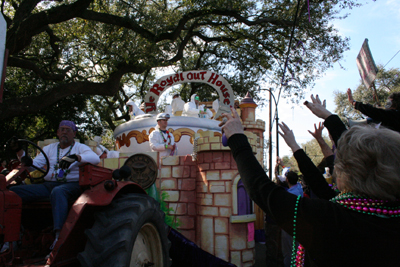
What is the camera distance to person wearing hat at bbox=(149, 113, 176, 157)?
721 cm

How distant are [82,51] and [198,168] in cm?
1180

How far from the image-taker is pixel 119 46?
1098 cm

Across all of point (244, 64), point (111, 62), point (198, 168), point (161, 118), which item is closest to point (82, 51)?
point (111, 62)

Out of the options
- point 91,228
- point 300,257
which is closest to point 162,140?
point 91,228

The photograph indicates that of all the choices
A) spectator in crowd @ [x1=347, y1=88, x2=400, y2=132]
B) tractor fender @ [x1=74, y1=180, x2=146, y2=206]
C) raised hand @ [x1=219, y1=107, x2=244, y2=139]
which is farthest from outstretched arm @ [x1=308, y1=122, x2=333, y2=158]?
tractor fender @ [x1=74, y1=180, x2=146, y2=206]

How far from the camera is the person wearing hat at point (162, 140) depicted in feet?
23.7

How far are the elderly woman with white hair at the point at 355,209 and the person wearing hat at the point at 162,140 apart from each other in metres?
5.84

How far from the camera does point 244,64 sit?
17.2 metres

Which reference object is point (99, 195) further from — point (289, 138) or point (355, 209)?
point (355, 209)

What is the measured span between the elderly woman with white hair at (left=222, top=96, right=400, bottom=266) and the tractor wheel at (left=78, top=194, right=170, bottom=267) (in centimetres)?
158

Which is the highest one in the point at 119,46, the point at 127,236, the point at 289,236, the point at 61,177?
the point at 119,46

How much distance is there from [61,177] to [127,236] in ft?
4.37

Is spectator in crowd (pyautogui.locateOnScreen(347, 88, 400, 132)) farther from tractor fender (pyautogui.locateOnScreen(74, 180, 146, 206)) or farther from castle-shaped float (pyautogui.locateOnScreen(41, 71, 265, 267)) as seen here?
castle-shaped float (pyautogui.locateOnScreen(41, 71, 265, 267))

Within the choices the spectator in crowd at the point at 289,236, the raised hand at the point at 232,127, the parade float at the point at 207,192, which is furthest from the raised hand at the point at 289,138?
the parade float at the point at 207,192
